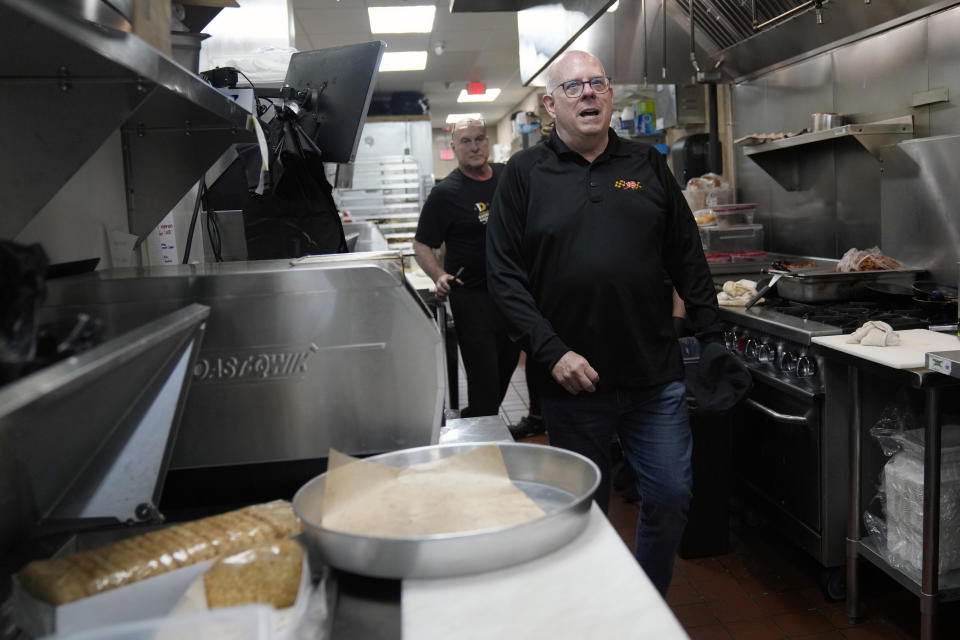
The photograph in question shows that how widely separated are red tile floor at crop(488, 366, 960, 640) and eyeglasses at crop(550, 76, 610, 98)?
1.77 m

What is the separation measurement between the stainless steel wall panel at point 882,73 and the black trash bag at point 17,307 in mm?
3697

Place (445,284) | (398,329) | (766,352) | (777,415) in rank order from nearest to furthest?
(398,329)
(777,415)
(766,352)
(445,284)

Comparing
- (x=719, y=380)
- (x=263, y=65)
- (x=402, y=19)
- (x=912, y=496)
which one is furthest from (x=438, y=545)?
(x=402, y=19)

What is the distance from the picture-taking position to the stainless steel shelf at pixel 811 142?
3.48 meters

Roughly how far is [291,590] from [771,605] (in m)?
2.39

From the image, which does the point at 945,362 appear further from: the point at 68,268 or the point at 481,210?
the point at 481,210

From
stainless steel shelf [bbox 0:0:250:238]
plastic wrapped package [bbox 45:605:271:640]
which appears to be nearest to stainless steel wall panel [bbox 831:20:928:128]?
stainless steel shelf [bbox 0:0:250:238]

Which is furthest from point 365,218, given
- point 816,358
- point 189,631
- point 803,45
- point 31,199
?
point 189,631

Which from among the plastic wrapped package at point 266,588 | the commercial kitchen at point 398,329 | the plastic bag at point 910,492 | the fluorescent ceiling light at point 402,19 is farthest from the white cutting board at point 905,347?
the fluorescent ceiling light at point 402,19

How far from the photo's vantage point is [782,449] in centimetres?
303

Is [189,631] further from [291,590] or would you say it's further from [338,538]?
[338,538]

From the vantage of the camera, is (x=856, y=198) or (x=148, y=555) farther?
(x=856, y=198)

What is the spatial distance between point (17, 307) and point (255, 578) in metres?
0.39

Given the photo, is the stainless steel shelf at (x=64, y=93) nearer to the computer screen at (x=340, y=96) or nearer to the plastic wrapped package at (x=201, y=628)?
the plastic wrapped package at (x=201, y=628)
